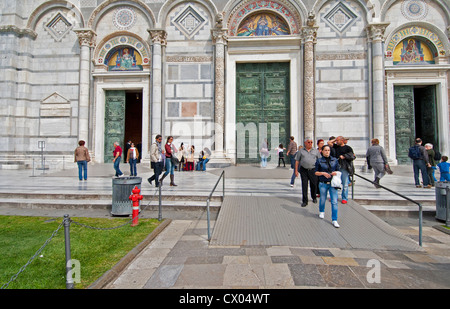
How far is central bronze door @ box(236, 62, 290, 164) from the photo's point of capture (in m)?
16.8

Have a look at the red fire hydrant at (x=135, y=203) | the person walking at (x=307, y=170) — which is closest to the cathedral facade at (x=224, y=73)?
the person walking at (x=307, y=170)

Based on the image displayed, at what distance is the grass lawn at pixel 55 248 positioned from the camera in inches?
138

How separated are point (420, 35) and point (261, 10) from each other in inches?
370

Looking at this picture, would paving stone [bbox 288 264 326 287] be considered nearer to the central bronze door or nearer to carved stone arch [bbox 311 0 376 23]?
the central bronze door

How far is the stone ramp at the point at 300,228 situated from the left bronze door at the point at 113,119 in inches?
503

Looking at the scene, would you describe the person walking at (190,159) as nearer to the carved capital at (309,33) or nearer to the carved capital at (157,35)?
the carved capital at (157,35)

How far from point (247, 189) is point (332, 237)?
400 cm

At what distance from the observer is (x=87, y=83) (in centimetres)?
1686

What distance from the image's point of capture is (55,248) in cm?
456

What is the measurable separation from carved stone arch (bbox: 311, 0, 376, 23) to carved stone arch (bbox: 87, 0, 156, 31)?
9788 millimetres

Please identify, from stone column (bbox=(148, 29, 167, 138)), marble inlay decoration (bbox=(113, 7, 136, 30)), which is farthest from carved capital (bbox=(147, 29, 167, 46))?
marble inlay decoration (bbox=(113, 7, 136, 30))

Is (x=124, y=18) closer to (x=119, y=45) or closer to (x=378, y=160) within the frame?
(x=119, y=45)

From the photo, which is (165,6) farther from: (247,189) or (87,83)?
(247,189)
